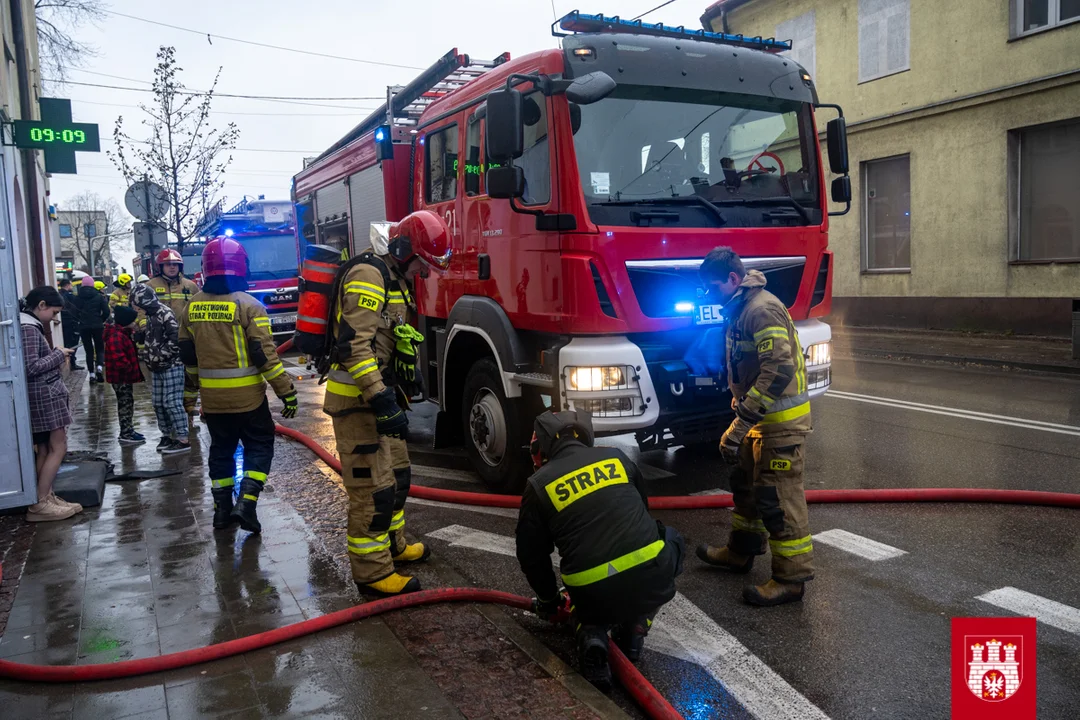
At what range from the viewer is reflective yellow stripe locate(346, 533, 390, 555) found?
4.21 meters

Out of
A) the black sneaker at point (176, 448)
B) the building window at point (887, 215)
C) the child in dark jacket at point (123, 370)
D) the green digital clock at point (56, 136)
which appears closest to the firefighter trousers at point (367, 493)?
the black sneaker at point (176, 448)

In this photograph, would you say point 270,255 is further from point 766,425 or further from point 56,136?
point 766,425

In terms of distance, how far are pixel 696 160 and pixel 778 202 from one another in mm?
711

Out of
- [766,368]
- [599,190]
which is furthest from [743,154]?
[766,368]

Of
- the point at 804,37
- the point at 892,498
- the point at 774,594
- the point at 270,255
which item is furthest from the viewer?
the point at 270,255

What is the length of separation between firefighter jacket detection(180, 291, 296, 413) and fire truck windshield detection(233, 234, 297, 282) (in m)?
14.7

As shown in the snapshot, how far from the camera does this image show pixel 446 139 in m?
6.96

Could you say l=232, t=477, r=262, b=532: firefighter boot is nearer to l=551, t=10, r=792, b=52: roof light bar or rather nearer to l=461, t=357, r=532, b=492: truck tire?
l=461, t=357, r=532, b=492: truck tire

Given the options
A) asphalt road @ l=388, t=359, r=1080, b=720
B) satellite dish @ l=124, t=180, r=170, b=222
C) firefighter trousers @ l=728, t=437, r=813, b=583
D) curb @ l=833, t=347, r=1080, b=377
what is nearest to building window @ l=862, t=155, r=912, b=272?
curb @ l=833, t=347, r=1080, b=377

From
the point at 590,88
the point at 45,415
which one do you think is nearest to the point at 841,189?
the point at 590,88

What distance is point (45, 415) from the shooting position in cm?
586

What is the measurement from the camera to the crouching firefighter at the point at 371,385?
4184mm

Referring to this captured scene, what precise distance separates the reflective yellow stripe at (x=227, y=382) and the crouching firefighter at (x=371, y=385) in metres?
1.15

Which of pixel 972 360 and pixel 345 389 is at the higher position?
pixel 345 389
